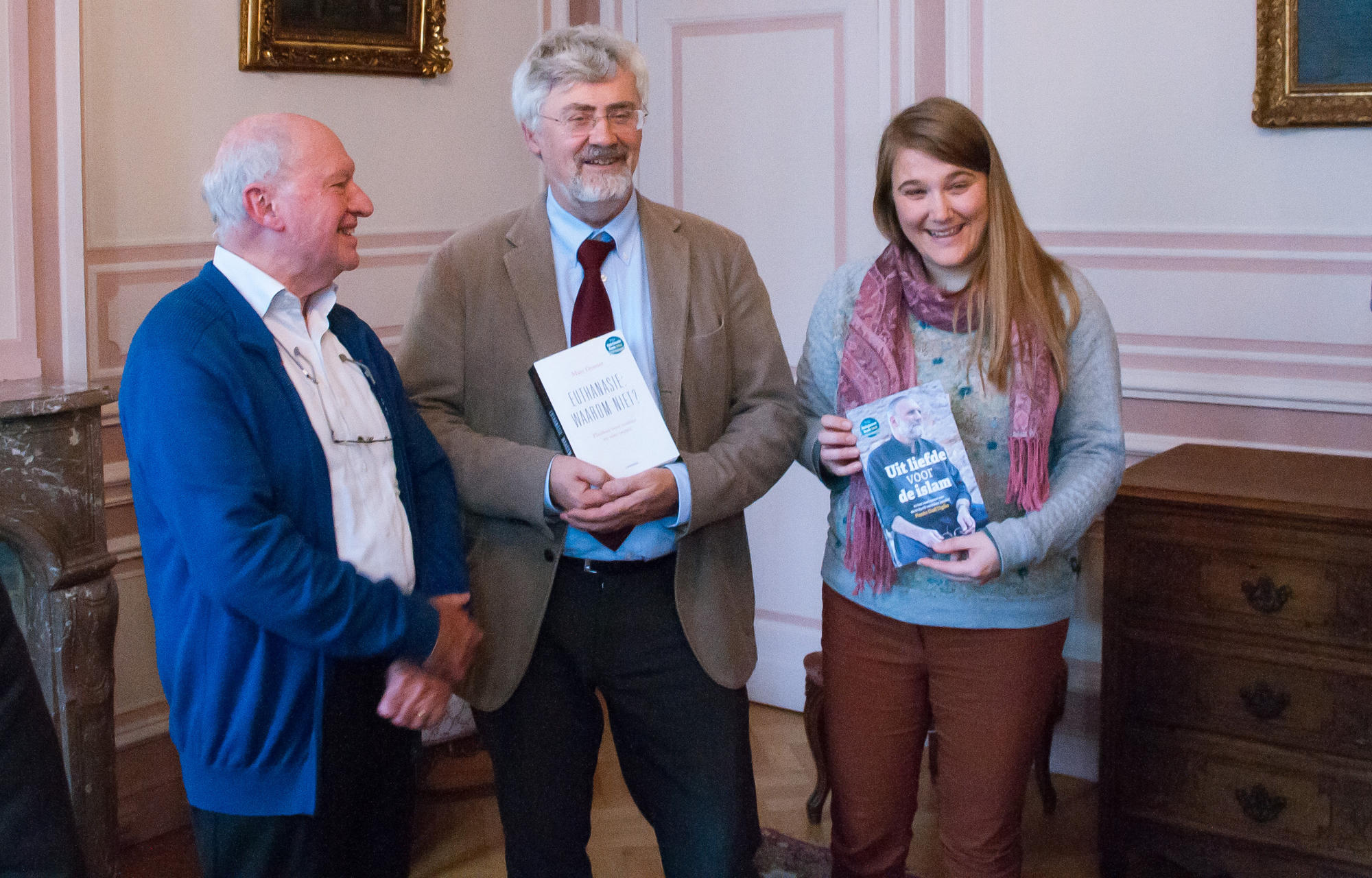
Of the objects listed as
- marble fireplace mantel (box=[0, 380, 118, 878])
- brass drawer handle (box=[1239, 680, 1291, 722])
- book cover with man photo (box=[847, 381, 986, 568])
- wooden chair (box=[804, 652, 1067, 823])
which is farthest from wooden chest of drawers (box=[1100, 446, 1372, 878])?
marble fireplace mantel (box=[0, 380, 118, 878])

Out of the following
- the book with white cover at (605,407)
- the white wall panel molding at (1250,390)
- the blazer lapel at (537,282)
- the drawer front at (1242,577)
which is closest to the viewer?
the book with white cover at (605,407)

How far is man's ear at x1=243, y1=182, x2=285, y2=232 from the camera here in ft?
5.37

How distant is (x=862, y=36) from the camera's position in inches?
138

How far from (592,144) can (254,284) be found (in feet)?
1.85

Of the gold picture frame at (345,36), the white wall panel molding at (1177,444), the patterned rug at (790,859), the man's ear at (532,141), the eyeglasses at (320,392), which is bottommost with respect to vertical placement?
the patterned rug at (790,859)

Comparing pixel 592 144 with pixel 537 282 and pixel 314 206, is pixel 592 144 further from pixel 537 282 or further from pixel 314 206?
pixel 314 206

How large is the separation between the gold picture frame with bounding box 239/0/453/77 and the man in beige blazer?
145 centimetres

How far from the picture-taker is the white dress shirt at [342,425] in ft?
5.35

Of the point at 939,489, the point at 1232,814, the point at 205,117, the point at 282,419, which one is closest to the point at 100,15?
the point at 205,117

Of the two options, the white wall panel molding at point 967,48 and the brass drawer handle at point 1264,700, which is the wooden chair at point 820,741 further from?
the white wall panel molding at point 967,48

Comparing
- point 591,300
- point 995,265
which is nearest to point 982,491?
point 995,265

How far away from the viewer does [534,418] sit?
6.40 feet

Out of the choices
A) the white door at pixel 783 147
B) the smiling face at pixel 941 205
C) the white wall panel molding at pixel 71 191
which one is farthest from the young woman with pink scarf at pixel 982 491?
the white wall panel molding at pixel 71 191

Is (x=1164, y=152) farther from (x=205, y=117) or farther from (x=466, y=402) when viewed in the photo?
(x=205, y=117)
